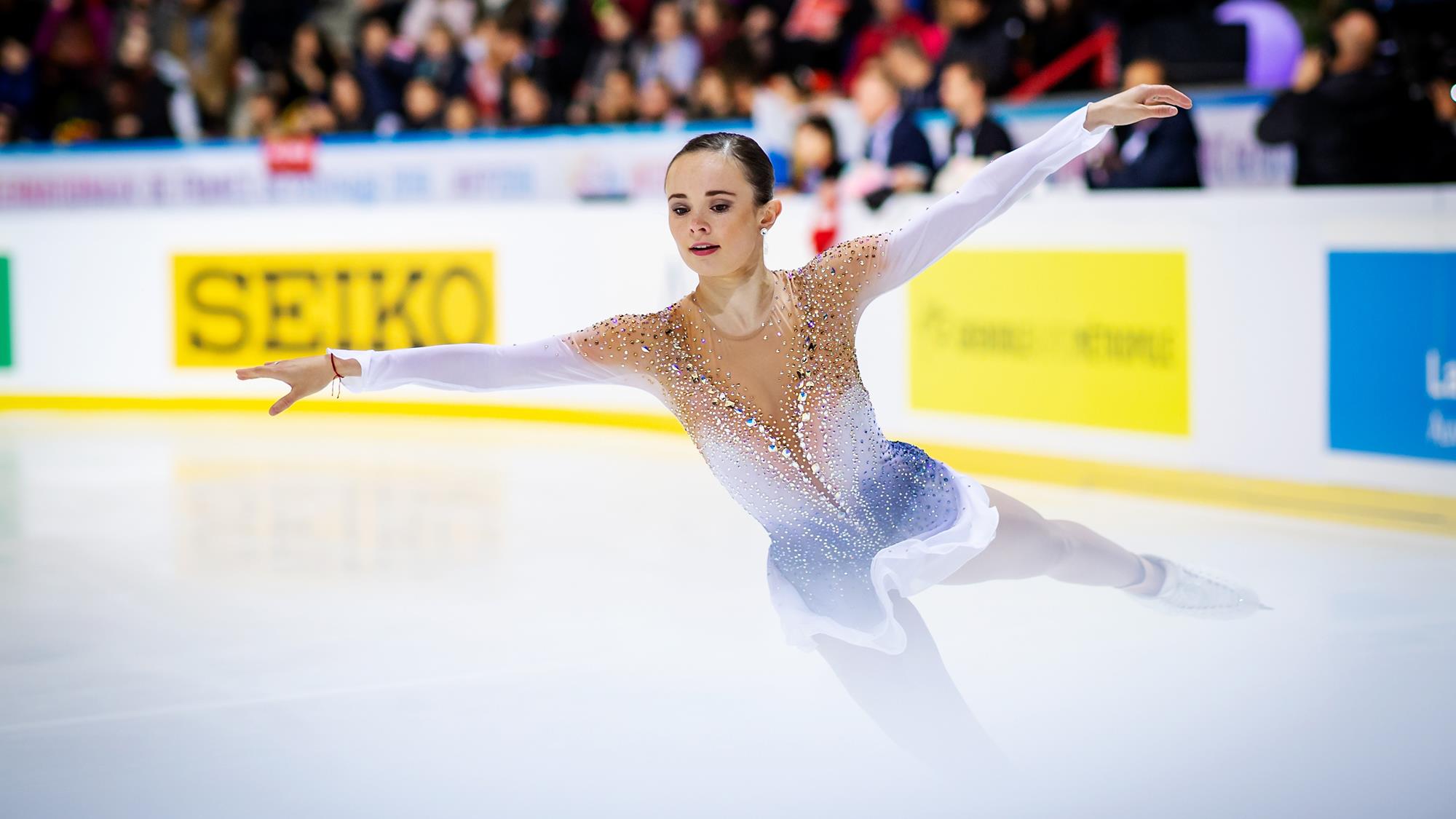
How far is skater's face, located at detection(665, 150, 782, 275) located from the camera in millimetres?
2922

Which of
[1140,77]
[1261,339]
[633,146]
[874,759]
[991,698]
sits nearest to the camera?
[874,759]

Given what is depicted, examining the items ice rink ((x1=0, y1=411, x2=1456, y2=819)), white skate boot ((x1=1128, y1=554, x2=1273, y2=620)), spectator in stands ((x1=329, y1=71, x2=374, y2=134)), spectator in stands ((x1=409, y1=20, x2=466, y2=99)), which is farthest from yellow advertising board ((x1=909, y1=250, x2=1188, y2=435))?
spectator in stands ((x1=329, y1=71, x2=374, y2=134))

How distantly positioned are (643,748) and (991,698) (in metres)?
0.80

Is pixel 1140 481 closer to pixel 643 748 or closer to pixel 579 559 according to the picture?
pixel 579 559

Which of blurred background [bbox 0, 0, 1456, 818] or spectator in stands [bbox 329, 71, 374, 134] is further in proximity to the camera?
spectator in stands [bbox 329, 71, 374, 134]

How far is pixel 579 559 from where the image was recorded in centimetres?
543

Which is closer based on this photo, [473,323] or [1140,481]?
[1140,481]

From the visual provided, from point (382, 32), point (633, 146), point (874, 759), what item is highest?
point (382, 32)

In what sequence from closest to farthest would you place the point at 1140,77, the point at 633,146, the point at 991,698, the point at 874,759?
the point at 874,759
the point at 991,698
the point at 1140,77
the point at 633,146

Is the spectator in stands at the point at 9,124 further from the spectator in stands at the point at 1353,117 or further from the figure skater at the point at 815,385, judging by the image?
the figure skater at the point at 815,385

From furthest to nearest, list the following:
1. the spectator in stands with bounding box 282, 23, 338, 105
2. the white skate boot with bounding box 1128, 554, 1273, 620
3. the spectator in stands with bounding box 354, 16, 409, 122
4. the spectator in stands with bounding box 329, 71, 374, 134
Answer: the spectator in stands with bounding box 282, 23, 338, 105 → the spectator in stands with bounding box 354, 16, 409, 122 → the spectator in stands with bounding box 329, 71, 374, 134 → the white skate boot with bounding box 1128, 554, 1273, 620

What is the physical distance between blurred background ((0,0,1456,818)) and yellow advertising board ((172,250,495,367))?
2cm

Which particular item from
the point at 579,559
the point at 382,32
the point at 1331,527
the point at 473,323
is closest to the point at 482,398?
the point at 473,323

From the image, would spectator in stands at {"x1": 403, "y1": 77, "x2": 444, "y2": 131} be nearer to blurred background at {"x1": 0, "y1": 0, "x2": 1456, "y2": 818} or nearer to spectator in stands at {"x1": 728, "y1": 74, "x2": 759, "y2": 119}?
blurred background at {"x1": 0, "y1": 0, "x2": 1456, "y2": 818}
